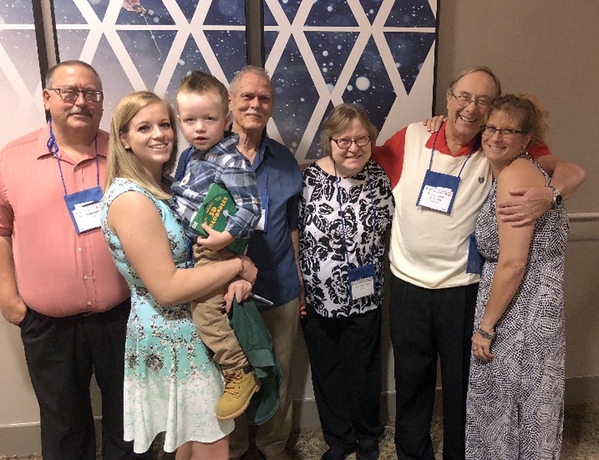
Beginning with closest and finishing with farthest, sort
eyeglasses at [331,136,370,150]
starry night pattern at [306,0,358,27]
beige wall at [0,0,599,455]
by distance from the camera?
1. eyeglasses at [331,136,370,150]
2. starry night pattern at [306,0,358,27]
3. beige wall at [0,0,599,455]

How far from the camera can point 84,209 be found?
1.83m

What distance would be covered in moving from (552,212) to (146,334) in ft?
4.75

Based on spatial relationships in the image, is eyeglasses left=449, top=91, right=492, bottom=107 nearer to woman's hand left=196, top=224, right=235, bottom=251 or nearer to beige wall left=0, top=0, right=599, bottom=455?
beige wall left=0, top=0, right=599, bottom=455

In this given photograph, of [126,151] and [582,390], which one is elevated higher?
[126,151]

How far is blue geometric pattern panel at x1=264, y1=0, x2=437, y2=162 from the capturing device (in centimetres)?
224

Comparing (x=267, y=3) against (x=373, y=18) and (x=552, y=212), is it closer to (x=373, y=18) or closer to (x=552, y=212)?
(x=373, y=18)

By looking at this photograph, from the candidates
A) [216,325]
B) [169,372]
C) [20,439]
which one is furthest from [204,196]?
[20,439]

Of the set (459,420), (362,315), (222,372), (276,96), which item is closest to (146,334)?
(222,372)

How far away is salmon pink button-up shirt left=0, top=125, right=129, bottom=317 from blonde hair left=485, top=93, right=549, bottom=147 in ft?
4.89

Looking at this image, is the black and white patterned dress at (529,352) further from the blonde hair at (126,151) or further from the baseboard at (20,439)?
Answer: the baseboard at (20,439)

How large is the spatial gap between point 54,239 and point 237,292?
79 centimetres

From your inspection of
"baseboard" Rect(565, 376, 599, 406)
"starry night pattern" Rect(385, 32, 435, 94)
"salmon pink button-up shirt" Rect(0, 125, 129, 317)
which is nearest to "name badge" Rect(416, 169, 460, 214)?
"starry night pattern" Rect(385, 32, 435, 94)

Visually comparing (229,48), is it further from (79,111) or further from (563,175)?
(563,175)

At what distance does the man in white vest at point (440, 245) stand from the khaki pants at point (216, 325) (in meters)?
0.86
